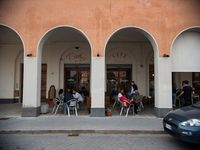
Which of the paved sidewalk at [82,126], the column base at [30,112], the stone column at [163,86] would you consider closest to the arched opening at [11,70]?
the column base at [30,112]

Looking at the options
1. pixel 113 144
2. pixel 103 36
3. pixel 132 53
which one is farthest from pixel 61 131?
pixel 132 53

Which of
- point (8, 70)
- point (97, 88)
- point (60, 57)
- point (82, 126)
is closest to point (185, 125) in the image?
point (82, 126)

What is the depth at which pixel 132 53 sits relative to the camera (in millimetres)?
12008

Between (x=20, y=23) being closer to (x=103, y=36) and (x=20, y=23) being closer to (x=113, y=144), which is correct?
(x=103, y=36)

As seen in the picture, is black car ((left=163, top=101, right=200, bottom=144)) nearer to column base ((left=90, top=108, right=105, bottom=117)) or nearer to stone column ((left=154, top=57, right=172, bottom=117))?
stone column ((left=154, top=57, right=172, bottom=117))

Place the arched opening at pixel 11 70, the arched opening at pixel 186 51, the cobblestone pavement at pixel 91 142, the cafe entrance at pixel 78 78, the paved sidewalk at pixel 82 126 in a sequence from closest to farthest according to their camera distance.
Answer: the cobblestone pavement at pixel 91 142, the paved sidewalk at pixel 82 126, the arched opening at pixel 186 51, the arched opening at pixel 11 70, the cafe entrance at pixel 78 78

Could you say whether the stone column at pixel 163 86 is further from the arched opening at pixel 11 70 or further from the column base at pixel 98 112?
the arched opening at pixel 11 70

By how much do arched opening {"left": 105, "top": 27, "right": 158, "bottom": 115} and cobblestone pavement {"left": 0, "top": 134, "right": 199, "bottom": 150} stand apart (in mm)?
6788

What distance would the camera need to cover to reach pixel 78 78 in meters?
12.2

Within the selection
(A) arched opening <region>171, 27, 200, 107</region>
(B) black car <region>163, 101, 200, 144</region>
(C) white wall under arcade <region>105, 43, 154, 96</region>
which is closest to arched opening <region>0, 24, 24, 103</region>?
(C) white wall under arcade <region>105, 43, 154, 96</region>

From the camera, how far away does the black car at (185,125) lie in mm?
3886

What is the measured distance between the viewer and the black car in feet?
12.7

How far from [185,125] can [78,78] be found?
30.1 ft

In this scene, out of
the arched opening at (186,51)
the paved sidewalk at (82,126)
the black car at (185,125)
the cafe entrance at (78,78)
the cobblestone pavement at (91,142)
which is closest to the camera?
the black car at (185,125)
